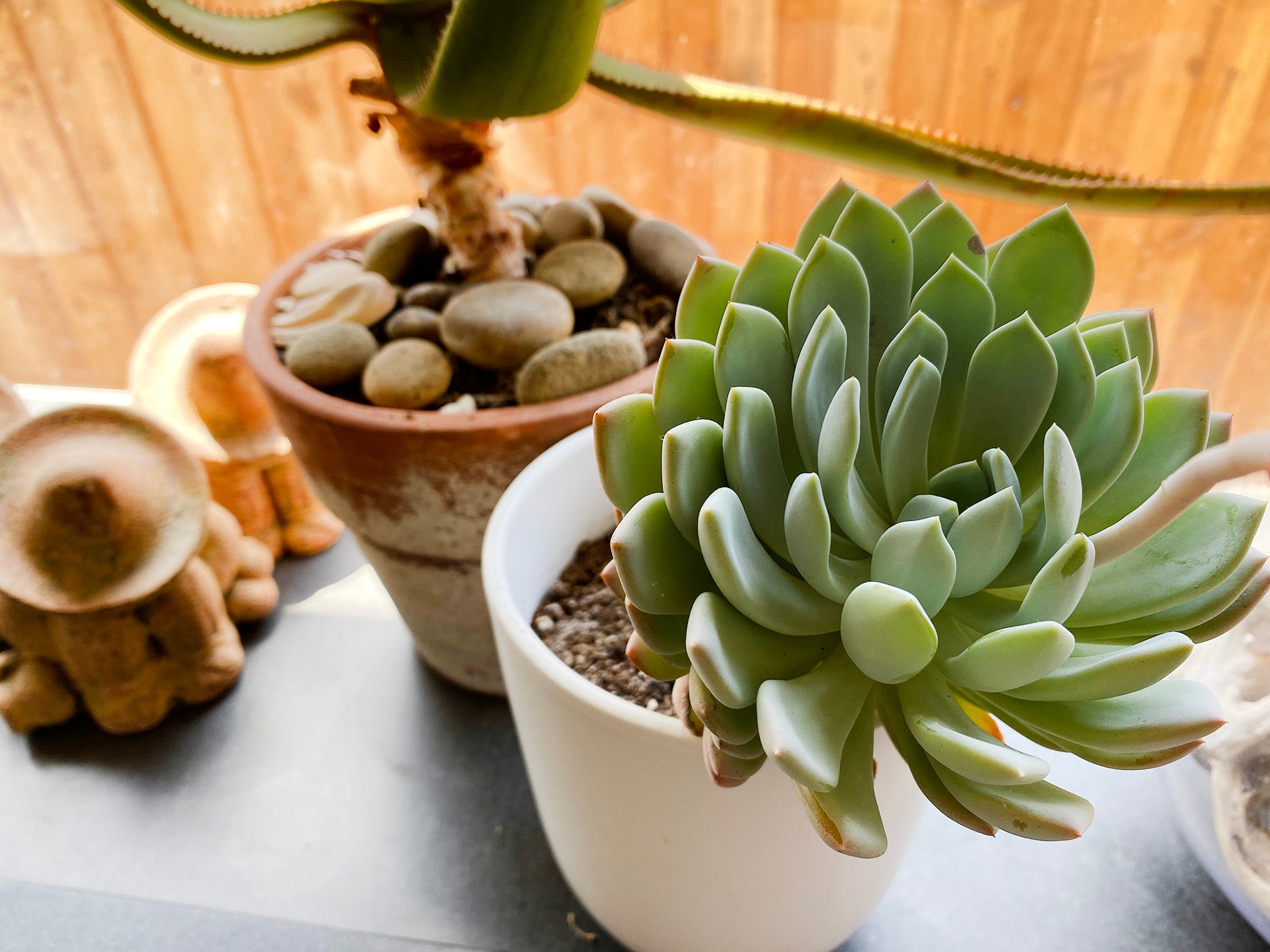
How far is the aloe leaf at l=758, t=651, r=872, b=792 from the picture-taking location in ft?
0.76

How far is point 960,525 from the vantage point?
0.27m

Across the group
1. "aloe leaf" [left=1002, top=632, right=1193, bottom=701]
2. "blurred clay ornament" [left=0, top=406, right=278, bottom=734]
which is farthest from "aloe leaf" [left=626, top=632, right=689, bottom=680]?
"blurred clay ornament" [left=0, top=406, right=278, bottom=734]

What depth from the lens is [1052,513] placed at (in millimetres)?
259

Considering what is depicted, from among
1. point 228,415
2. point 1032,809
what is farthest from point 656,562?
point 228,415

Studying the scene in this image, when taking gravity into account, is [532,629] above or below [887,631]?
below

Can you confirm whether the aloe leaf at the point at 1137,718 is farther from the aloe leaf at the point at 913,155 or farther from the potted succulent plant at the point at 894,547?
the aloe leaf at the point at 913,155

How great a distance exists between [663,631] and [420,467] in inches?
9.8

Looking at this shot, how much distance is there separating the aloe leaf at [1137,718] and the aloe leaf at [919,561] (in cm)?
6

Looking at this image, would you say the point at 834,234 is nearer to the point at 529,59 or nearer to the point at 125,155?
the point at 529,59

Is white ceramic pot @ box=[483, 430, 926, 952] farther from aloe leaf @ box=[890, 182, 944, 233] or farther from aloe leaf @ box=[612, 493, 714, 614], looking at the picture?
aloe leaf @ box=[890, 182, 944, 233]

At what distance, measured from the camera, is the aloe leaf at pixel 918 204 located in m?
0.34

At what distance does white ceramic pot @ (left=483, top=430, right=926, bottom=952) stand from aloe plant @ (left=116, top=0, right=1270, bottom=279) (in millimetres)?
187

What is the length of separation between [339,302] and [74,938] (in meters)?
0.42

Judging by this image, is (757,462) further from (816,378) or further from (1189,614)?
(1189,614)
